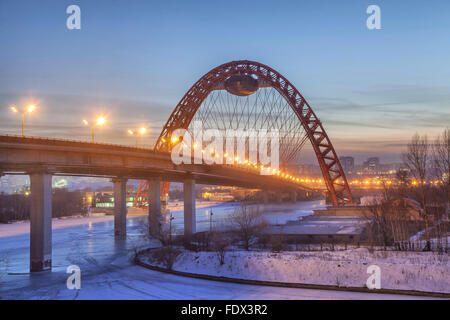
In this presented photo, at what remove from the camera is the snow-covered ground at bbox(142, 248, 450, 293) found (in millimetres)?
22391

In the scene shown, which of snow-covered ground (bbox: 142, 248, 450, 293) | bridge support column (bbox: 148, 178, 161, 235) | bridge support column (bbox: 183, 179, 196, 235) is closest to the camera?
snow-covered ground (bbox: 142, 248, 450, 293)

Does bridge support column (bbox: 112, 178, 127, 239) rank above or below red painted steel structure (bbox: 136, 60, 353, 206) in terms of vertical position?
below

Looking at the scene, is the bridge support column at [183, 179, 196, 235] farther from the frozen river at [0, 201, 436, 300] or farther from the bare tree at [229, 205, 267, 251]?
the frozen river at [0, 201, 436, 300]

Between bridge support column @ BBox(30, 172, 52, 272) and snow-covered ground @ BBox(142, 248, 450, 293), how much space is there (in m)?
10.8

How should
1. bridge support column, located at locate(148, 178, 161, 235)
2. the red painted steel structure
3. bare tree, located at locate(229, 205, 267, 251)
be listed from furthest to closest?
the red painted steel structure, bridge support column, located at locate(148, 178, 161, 235), bare tree, located at locate(229, 205, 267, 251)

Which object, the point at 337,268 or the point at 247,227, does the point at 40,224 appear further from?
the point at 337,268

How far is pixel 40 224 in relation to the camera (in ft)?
112

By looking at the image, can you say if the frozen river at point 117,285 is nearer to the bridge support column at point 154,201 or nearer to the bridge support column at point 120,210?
the bridge support column at point 120,210

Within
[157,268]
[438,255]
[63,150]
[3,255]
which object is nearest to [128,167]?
[63,150]

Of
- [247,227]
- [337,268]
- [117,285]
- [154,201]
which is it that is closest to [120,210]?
[154,201]

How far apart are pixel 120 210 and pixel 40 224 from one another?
26.8 meters

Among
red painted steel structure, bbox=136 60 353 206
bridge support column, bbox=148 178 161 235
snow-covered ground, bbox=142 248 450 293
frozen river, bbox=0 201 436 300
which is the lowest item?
frozen river, bbox=0 201 436 300

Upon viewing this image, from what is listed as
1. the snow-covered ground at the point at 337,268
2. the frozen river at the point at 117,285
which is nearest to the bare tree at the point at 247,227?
the snow-covered ground at the point at 337,268

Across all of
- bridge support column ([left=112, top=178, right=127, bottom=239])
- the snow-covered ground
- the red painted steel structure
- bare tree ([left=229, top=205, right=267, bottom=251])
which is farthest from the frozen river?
the red painted steel structure
